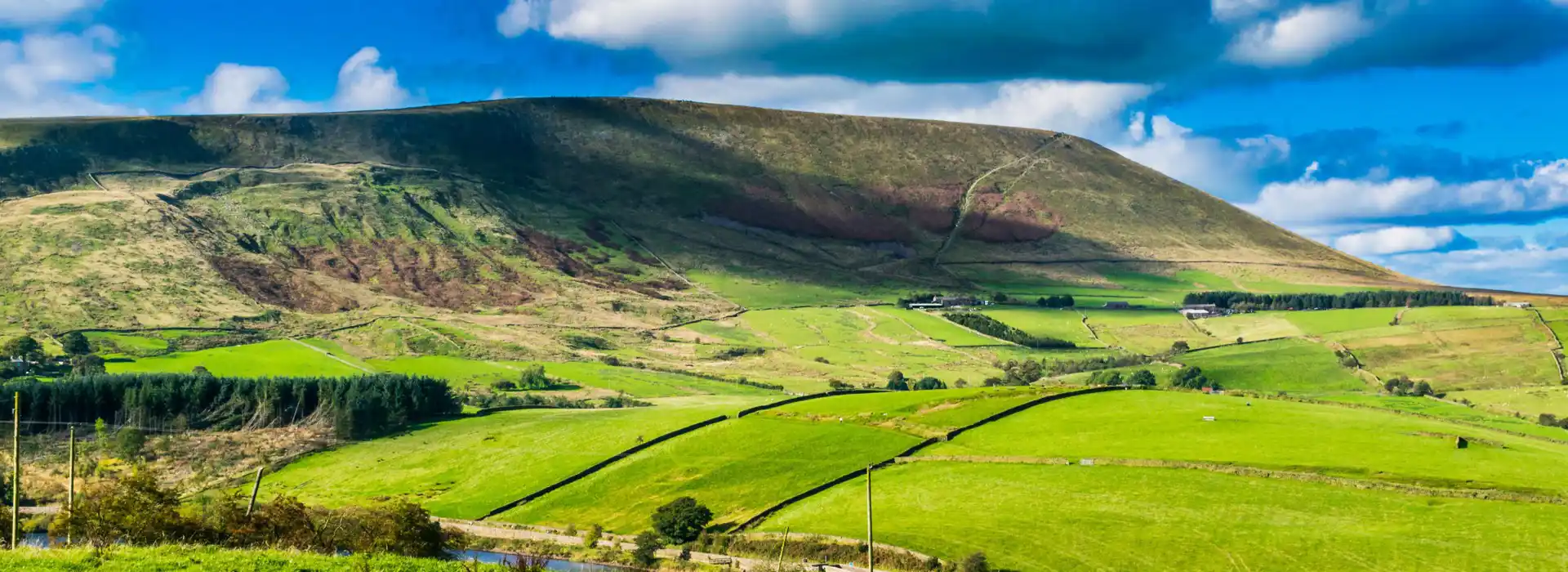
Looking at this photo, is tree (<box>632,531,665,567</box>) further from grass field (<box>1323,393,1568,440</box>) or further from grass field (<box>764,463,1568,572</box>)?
grass field (<box>1323,393,1568,440</box>)

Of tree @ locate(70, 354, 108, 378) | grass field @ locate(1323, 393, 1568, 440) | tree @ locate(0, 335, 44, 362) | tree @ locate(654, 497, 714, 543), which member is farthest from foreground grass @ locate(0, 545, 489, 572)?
tree @ locate(0, 335, 44, 362)

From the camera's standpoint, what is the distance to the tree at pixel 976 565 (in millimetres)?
77875

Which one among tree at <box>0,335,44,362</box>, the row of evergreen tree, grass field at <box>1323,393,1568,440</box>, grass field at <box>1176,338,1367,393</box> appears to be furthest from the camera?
grass field at <box>1176,338,1367,393</box>

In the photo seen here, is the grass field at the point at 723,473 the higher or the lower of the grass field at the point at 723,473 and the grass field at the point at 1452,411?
the lower

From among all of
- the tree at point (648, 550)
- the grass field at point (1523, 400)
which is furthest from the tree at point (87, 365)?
the grass field at point (1523, 400)

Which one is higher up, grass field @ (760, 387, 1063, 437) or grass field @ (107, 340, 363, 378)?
grass field @ (760, 387, 1063, 437)

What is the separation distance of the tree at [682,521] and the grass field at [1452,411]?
80.9 meters

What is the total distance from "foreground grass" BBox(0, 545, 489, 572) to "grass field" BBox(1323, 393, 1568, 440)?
378 feet

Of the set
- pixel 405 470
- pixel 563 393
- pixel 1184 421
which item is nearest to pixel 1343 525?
pixel 1184 421

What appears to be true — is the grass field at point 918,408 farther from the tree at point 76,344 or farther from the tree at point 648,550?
the tree at point 76,344

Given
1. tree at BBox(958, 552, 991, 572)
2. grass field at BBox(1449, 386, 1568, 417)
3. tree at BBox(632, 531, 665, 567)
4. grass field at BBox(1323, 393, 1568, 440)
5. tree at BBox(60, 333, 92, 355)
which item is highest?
grass field at BBox(1449, 386, 1568, 417)

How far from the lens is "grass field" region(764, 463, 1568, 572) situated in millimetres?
76750

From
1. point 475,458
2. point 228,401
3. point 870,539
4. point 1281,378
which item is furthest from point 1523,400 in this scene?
point 228,401

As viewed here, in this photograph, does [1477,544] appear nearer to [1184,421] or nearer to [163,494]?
[1184,421]
